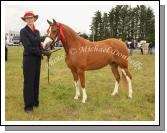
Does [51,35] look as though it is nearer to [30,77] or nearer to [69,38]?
[69,38]

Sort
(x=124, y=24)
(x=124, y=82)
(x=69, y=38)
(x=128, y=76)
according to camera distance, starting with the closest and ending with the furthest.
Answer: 1. (x=69, y=38)
2. (x=124, y=24)
3. (x=128, y=76)
4. (x=124, y=82)

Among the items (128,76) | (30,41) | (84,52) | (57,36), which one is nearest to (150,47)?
(128,76)

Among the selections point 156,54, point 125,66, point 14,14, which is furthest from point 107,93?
point 14,14

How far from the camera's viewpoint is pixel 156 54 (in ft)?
22.6

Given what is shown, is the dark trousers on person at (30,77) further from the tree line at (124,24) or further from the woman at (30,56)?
the tree line at (124,24)

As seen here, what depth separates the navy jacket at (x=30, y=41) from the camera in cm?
691

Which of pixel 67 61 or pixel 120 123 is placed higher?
pixel 67 61

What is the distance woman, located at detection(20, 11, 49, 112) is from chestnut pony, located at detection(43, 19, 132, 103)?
0.67 feet

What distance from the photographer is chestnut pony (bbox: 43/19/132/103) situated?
7.17 meters

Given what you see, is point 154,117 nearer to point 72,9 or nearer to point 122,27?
point 122,27

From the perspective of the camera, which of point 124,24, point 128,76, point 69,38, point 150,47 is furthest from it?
point 128,76

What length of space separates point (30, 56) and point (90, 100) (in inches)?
63.8

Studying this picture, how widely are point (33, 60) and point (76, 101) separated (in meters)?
1.31

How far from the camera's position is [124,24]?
766 cm
